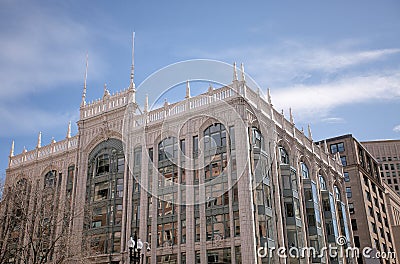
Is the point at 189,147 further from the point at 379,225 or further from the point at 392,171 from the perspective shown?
the point at 392,171

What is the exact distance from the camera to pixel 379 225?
7181cm

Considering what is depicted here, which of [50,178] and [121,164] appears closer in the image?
[121,164]

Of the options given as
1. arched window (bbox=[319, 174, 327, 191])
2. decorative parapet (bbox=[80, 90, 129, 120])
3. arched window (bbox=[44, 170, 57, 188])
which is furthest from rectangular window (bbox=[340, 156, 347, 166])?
arched window (bbox=[44, 170, 57, 188])

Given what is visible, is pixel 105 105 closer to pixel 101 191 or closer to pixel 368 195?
pixel 101 191

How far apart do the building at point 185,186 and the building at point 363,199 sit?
15044 mm

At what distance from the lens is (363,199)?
6850 cm

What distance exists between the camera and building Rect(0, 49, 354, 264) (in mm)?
38438

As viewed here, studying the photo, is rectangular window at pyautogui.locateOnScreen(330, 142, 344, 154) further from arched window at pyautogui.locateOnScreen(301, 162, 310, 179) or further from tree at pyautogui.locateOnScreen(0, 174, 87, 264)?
tree at pyautogui.locateOnScreen(0, 174, 87, 264)

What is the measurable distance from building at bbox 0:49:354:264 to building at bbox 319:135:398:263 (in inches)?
592

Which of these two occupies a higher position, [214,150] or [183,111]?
[183,111]

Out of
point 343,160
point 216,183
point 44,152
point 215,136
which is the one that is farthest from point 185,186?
point 343,160

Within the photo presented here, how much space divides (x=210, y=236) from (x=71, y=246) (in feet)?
40.0

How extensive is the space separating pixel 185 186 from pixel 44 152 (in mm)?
23534

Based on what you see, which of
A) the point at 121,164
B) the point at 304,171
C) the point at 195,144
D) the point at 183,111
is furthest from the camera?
the point at 304,171
